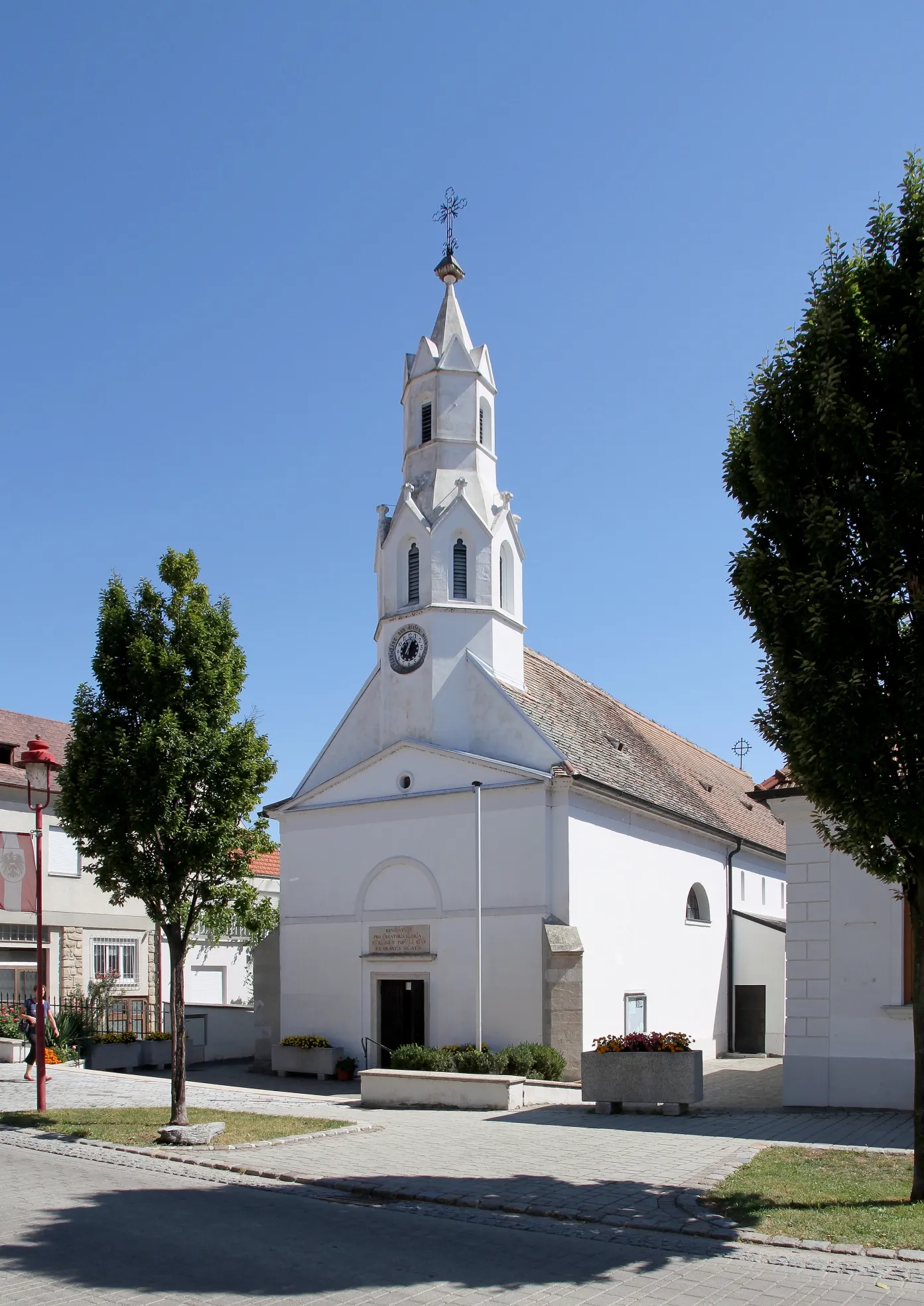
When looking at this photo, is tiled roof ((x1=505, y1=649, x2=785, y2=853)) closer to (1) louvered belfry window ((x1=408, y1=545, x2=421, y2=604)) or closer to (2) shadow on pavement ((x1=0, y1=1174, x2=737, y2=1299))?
(1) louvered belfry window ((x1=408, y1=545, x2=421, y2=604))

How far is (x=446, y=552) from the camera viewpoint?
98.3 feet

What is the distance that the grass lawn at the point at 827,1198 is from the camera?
945cm

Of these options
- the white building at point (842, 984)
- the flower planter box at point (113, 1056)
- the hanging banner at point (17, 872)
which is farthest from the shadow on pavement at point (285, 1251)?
the flower planter box at point (113, 1056)

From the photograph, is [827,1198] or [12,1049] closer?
[827,1198]

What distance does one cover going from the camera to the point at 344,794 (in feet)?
98.8

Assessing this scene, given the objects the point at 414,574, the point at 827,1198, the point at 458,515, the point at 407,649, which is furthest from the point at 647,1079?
the point at 458,515

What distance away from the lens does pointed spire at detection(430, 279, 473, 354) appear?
105ft

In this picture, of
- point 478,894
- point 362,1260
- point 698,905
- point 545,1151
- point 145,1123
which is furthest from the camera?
point 698,905

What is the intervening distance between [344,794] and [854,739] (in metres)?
20.8

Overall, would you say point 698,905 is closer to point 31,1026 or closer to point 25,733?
point 31,1026

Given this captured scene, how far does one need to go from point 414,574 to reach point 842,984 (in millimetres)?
15917

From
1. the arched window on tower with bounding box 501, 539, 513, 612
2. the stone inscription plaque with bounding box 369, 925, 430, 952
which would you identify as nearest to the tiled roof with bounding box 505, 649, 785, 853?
the arched window on tower with bounding box 501, 539, 513, 612

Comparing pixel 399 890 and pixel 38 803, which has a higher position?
pixel 38 803

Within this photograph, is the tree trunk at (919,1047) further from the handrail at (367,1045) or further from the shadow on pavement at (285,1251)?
the handrail at (367,1045)
